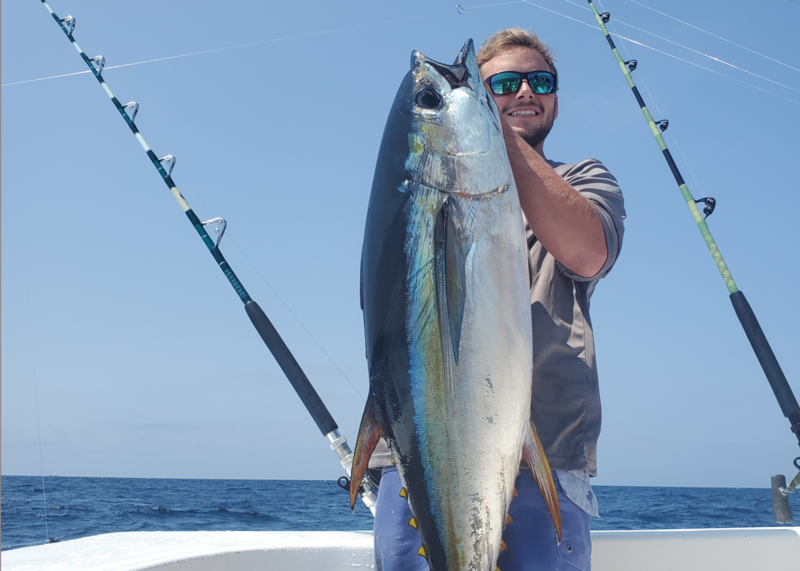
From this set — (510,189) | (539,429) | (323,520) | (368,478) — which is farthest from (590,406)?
(323,520)

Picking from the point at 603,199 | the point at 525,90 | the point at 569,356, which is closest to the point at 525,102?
the point at 525,90

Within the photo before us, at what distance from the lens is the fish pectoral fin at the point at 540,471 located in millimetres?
1309

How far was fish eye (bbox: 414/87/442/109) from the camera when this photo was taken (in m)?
1.49

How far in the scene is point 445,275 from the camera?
1.35 metres

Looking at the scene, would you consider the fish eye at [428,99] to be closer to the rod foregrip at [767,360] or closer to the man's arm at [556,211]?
the man's arm at [556,211]

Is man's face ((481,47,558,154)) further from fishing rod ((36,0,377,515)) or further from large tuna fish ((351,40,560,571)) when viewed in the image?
fishing rod ((36,0,377,515))

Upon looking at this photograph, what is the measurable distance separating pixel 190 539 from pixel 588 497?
7.74 feet

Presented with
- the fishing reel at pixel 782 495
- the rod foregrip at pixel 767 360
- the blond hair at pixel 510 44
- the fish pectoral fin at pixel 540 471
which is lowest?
the fishing reel at pixel 782 495

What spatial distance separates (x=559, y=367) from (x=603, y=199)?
46 centimetres

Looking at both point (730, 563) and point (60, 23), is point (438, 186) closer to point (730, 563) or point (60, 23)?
point (730, 563)

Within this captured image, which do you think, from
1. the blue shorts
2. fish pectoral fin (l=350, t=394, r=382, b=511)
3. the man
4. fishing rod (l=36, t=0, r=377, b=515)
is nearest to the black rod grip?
fishing rod (l=36, t=0, r=377, b=515)

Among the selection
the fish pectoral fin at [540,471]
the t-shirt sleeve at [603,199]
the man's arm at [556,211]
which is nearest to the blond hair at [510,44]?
the t-shirt sleeve at [603,199]

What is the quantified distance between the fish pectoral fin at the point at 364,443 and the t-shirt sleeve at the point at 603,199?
0.64 meters

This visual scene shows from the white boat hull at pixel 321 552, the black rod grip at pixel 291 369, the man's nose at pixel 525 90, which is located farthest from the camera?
the black rod grip at pixel 291 369
